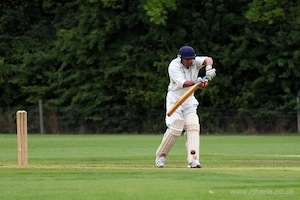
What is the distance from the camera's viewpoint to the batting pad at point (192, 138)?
16.0m

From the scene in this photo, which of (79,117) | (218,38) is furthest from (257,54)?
(79,117)

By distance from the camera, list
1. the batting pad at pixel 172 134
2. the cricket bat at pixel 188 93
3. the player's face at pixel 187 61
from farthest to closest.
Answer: the batting pad at pixel 172 134 → the player's face at pixel 187 61 → the cricket bat at pixel 188 93

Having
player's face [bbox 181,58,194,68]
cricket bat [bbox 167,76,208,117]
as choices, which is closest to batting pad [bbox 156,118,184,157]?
cricket bat [bbox 167,76,208,117]

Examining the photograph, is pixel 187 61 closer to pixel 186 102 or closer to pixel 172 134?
pixel 186 102

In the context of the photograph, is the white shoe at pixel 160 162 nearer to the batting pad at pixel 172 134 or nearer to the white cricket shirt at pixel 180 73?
the batting pad at pixel 172 134

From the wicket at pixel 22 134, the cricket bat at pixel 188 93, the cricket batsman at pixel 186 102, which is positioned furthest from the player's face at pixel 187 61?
the wicket at pixel 22 134

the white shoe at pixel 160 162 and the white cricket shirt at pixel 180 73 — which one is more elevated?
the white cricket shirt at pixel 180 73

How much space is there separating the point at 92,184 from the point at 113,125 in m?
30.2

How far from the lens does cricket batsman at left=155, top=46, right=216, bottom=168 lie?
1600 cm

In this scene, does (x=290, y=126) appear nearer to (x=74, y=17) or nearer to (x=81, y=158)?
(x=74, y=17)

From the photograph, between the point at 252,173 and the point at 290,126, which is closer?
the point at 252,173

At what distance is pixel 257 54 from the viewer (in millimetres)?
41094

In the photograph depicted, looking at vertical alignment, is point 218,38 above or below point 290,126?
above

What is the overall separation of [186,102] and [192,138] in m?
0.61
